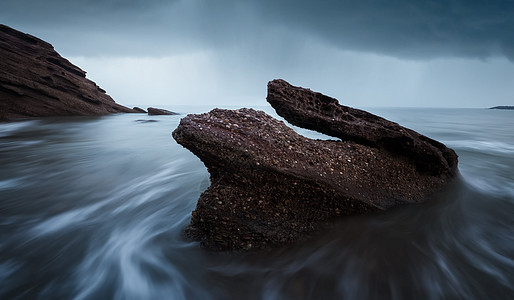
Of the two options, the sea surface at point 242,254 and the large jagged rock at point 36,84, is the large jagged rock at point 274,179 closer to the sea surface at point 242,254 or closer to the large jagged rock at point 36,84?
the sea surface at point 242,254

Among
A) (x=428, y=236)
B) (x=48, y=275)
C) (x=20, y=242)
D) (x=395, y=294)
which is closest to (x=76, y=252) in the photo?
(x=48, y=275)

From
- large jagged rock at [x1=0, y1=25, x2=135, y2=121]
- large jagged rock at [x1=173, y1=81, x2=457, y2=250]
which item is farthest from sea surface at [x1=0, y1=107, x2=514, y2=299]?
large jagged rock at [x1=0, y1=25, x2=135, y2=121]

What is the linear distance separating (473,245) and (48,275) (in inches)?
212

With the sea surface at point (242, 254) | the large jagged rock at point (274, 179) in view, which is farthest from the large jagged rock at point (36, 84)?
the large jagged rock at point (274, 179)

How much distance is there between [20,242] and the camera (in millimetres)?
3381

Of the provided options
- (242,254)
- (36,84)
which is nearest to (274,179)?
(242,254)

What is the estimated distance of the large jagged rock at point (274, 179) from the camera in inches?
103

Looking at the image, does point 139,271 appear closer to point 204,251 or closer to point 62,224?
point 204,251

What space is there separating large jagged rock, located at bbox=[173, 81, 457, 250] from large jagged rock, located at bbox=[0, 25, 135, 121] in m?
24.0

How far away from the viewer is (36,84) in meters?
20.1

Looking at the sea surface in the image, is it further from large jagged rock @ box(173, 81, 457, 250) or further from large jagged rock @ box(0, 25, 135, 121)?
large jagged rock @ box(0, 25, 135, 121)

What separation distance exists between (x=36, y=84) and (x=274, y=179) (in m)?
26.6

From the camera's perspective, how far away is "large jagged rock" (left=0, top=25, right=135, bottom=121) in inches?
731

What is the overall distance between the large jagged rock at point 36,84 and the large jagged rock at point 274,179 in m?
24.0
